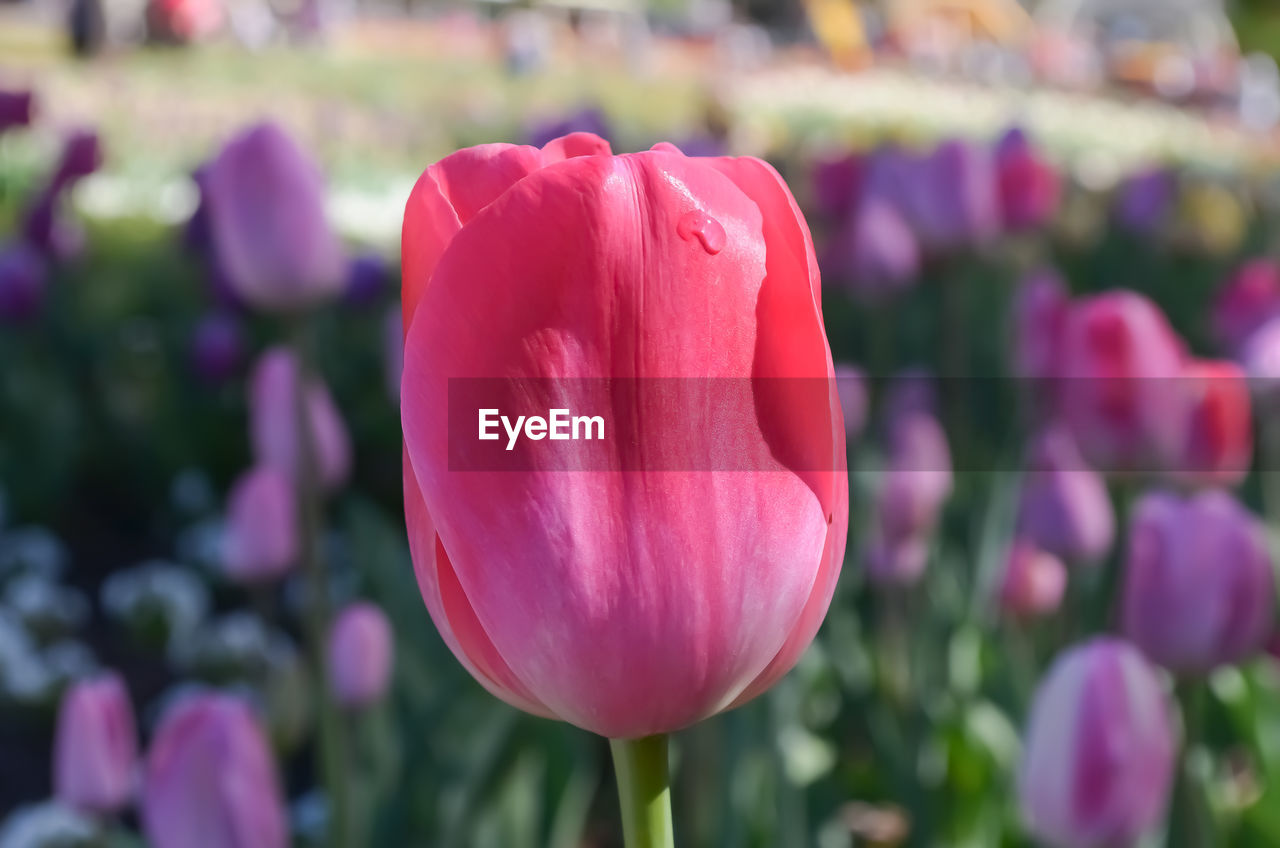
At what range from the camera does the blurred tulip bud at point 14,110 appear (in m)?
2.33

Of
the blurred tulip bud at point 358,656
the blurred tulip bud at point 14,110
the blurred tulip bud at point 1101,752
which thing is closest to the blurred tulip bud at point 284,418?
the blurred tulip bud at point 358,656

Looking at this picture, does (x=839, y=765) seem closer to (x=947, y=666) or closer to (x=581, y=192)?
(x=947, y=666)

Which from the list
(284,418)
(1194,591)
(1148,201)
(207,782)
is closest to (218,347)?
(284,418)

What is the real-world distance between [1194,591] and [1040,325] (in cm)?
72

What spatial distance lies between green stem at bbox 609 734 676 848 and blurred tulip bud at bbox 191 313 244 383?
202 centimetres

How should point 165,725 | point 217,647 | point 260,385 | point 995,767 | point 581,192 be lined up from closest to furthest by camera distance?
point 581,192, point 165,725, point 260,385, point 995,767, point 217,647

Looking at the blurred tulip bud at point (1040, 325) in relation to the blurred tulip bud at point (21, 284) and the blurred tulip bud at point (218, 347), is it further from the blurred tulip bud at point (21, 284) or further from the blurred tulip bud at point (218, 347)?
the blurred tulip bud at point (21, 284)

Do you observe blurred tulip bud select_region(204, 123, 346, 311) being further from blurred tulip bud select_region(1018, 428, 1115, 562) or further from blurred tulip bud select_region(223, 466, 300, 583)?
blurred tulip bud select_region(1018, 428, 1115, 562)

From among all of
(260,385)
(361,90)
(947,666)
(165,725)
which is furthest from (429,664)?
(361,90)

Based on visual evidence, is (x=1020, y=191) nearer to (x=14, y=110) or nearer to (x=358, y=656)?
(x=358, y=656)

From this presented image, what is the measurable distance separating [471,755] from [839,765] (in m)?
0.47

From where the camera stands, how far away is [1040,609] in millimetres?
1350

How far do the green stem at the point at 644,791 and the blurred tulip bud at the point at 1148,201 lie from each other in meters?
3.27

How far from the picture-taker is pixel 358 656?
1050 mm
